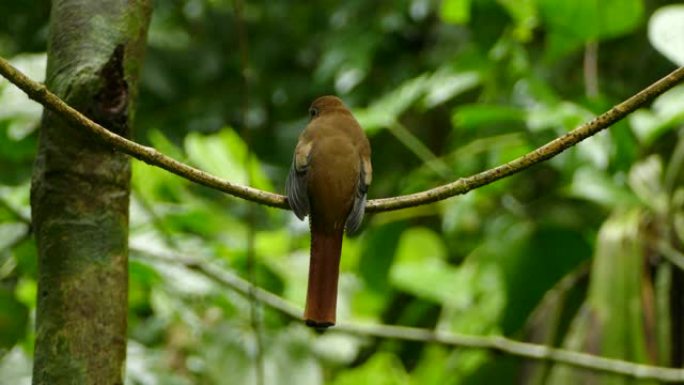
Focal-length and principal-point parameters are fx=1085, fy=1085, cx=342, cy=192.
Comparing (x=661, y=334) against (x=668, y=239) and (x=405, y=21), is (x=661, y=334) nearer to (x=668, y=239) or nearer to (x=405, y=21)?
(x=668, y=239)

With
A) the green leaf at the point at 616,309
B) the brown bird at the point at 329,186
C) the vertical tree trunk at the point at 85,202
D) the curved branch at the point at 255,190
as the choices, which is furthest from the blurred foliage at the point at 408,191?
the curved branch at the point at 255,190

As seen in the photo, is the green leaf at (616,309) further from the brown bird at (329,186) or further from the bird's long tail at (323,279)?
the bird's long tail at (323,279)

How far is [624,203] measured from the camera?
2.79m

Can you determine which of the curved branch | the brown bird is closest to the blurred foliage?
the brown bird

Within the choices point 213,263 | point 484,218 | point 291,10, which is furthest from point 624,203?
point 291,10

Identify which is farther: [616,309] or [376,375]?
[376,375]

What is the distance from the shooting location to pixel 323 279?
135 cm

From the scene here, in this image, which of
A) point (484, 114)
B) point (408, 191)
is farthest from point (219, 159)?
point (484, 114)

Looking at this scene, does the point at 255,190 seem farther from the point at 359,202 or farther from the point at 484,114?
the point at 484,114

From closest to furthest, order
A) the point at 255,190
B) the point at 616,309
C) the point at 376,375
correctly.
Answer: the point at 255,190, the point at 616,309, the point at 376,375

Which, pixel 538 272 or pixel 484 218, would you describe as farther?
pixel 484 218

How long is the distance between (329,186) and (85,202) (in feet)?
1.09

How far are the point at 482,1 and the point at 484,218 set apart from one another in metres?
1.45

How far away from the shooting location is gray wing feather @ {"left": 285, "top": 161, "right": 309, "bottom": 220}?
147 centimetres
